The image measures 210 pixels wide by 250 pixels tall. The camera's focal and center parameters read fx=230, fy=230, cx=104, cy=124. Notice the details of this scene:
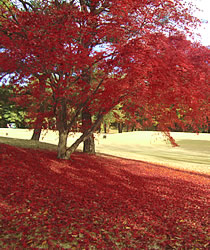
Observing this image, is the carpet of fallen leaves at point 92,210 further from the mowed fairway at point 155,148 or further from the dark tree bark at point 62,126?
the mowed fairway at point 155,148

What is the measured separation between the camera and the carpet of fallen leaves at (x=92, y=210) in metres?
3.80

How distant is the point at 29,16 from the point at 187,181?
8.01 m

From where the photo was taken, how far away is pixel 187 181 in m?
8.99

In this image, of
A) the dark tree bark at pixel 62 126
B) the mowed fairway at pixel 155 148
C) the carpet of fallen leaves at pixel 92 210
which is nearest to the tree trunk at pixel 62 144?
the dark tree bark at pixel 62 126

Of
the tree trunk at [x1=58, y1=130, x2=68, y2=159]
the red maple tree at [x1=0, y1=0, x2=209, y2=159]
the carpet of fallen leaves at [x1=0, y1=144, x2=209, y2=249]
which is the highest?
the red maple tree at [x1=0, y1=0, x2=209, y2=159]

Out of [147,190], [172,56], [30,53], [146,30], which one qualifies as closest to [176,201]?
[147,190]

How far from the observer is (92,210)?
4.95m

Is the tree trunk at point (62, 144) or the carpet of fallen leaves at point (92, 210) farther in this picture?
the tree trunk at point (62, 144)

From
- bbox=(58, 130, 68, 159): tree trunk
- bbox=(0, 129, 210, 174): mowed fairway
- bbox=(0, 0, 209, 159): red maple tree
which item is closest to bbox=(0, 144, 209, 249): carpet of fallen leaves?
bbox=(58, 130, 68, 159): tree trunk

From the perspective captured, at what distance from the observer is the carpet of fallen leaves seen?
3.80 metres

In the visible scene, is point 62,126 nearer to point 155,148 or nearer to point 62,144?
point 62,144

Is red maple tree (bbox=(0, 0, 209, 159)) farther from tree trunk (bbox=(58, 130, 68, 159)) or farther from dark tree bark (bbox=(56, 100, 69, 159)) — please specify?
tree trunk (bbox=(58, 130, 68, 159))

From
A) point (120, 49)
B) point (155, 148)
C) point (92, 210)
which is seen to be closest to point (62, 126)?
point (120, 49)

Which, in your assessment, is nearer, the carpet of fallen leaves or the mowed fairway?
the carpet of fallen leaves
